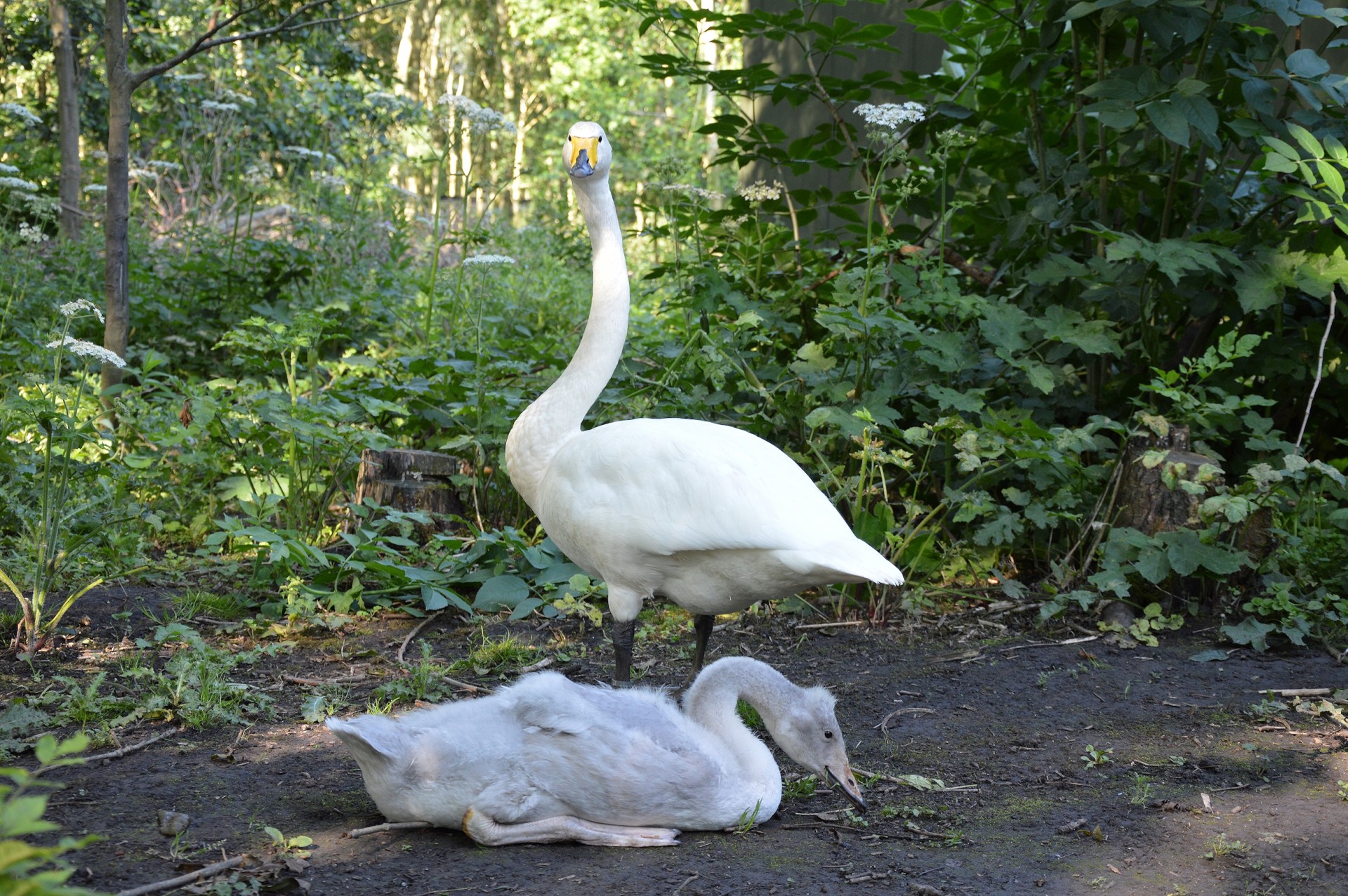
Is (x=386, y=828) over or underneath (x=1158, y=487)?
underneath

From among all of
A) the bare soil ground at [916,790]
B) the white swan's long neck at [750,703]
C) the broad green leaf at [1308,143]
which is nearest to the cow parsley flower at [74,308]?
the bare soil ground at [916,790]

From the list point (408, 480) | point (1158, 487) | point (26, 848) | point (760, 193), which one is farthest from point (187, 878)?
point (760, 193)

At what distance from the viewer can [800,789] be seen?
9.79ft

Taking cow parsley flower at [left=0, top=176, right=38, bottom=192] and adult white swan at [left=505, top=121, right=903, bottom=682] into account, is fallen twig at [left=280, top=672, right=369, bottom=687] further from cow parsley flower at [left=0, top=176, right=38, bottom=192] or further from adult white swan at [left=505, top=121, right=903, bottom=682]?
cow parsley flower at [left=0, top=176, right=38, bottom=192]

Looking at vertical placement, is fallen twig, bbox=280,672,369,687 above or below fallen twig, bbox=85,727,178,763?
below

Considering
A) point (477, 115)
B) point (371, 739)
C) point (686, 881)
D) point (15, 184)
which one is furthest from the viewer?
point (15, 184)

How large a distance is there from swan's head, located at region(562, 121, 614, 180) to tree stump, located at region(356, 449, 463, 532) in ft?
6.05

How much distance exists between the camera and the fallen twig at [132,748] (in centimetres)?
289

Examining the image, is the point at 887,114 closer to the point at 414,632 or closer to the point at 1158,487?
the point at 1158,487

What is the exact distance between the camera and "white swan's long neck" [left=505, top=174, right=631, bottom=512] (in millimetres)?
3680

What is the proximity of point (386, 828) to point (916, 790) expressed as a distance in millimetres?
1300

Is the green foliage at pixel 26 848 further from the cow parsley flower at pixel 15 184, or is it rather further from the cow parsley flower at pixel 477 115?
the cow parsley flower at pixel 15 184

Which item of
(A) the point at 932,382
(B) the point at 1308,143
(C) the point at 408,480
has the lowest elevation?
(C) the point at 408,480

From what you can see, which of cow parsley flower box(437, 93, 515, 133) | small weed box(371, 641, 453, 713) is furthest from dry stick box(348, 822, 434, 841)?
cow parsley flower box(437, 93, 515, 133)
